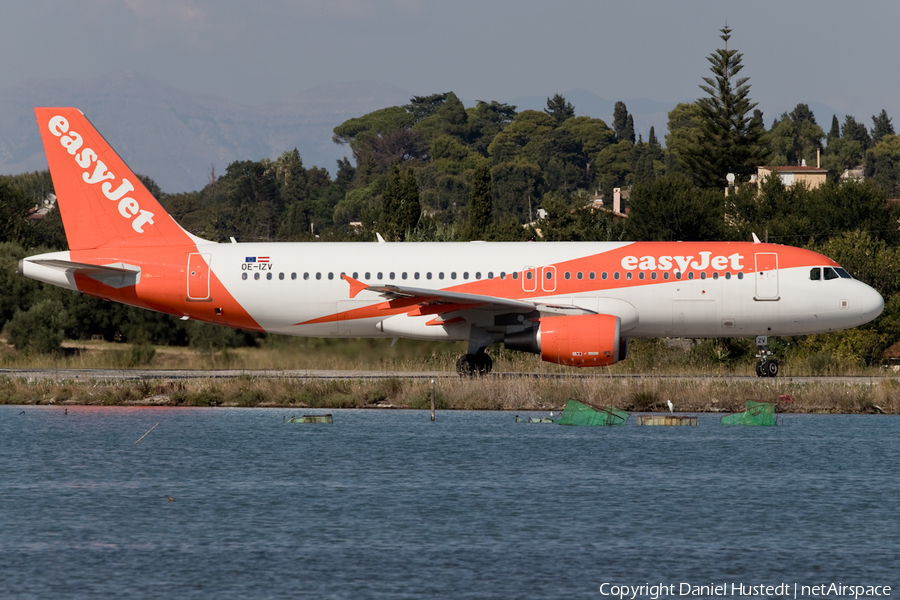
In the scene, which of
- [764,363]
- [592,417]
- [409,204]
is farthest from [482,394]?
[409,204]

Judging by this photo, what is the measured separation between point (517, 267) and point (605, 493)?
39.6ft

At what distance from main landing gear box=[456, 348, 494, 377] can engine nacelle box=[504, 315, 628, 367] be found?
2.02 m

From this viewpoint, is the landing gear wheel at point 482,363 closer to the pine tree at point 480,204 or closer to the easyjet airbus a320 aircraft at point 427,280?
the easyjet airbus a320 aircraft at point 427,280

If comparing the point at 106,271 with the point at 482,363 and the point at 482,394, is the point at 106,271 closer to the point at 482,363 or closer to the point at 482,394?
the point at 482,363

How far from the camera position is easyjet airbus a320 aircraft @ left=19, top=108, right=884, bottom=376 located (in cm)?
2980

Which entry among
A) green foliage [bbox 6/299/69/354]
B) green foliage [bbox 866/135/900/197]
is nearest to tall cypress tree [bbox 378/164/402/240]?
green foliage [bbox 6/299/69/354]

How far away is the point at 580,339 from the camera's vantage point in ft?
92.3

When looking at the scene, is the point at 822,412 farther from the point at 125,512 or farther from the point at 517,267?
the point at 125,512

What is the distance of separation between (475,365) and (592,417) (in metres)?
4.94

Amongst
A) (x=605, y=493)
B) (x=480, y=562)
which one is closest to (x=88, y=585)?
(x=480, y=562)

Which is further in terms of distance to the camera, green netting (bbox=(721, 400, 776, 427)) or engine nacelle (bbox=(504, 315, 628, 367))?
engine nacelle (bbox=(504, 315, 628, 367))
